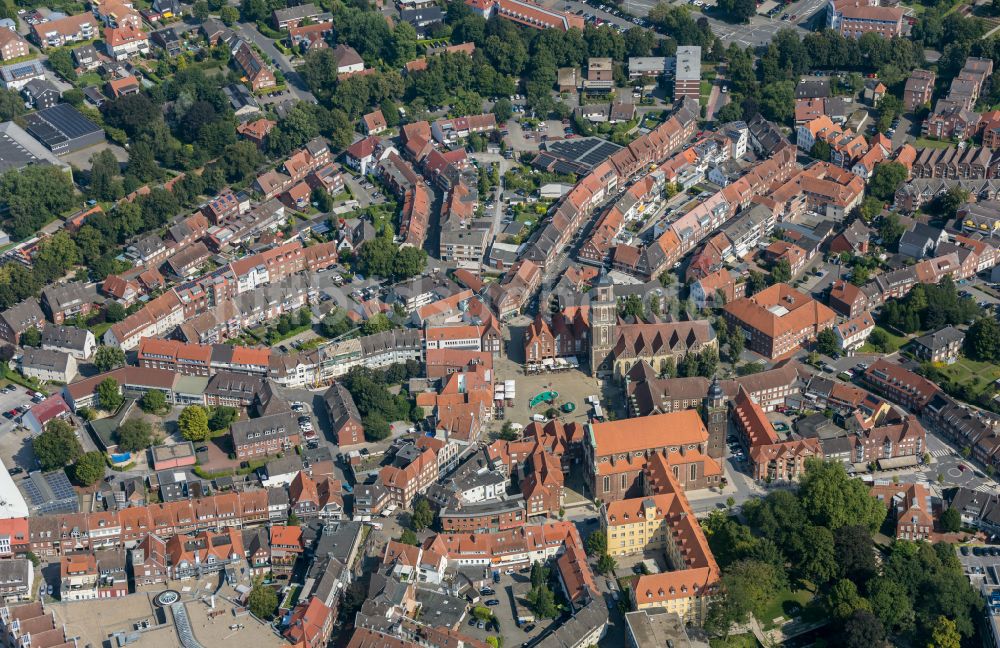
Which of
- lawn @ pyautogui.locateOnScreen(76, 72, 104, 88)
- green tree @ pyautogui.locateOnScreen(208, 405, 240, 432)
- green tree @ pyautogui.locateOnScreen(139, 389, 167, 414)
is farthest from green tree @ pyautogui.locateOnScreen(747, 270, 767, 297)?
lawn @ pyautogui.locateOnScreen(76, 72, 104, 88)

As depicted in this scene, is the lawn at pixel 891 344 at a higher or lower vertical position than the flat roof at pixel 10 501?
lower

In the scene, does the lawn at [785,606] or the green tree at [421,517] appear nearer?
the lawn at [785,606]

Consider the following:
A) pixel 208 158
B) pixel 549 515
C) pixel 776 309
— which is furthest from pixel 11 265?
pixel 776 309

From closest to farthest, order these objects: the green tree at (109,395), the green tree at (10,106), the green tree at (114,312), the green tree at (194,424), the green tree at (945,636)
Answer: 1. the green tree at (945,636)
2. the green tree at (194,424)
3. the green tree at (109,395)
4. the green tree at (114,312)
5. the green tree at (10,106)

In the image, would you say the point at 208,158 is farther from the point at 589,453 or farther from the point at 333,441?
the point at 589,453

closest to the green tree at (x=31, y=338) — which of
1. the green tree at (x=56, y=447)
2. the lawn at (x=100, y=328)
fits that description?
the lawn at (x=100, y=328)

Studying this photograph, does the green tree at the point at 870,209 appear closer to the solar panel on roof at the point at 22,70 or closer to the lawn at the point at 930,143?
the lawn at the point at 930,143

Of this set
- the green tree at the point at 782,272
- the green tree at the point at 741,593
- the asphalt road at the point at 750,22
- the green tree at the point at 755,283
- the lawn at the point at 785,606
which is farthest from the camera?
the asphalt road at the point at 750,22
